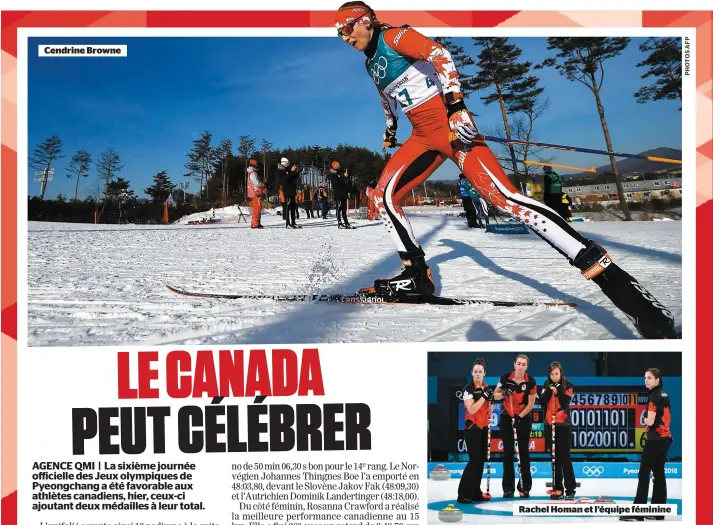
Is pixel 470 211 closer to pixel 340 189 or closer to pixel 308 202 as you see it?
pixel 340 189

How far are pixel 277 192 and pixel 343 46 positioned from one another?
44.8 inches

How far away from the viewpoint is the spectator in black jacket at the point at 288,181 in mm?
3202

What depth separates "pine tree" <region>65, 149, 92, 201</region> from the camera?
281cm

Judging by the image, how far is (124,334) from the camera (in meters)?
2.64

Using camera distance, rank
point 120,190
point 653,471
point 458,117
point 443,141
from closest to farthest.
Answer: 1. point 458,117
2. point 653,471
3. point 443,141
4. point 120,190

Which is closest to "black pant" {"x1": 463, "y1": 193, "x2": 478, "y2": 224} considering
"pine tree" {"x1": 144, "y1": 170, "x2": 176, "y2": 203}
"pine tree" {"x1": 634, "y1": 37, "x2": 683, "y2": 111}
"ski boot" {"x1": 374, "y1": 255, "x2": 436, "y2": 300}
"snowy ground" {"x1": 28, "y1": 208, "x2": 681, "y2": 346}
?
"snowy ground" {"x1": 28, "y1": 208, "x2": 681, "y2": 346}

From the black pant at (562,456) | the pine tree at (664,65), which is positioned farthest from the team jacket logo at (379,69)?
the black pant at (562,456)

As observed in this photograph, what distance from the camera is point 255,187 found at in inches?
132

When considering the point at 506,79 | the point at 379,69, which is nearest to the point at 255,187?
the point at 379,69

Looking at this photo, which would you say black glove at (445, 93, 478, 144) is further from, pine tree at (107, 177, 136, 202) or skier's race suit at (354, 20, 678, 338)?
pine tree at (107, 177, 136, 202)

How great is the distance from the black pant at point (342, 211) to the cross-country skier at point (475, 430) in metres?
1.66

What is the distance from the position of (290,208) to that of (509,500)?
8.51 feet
